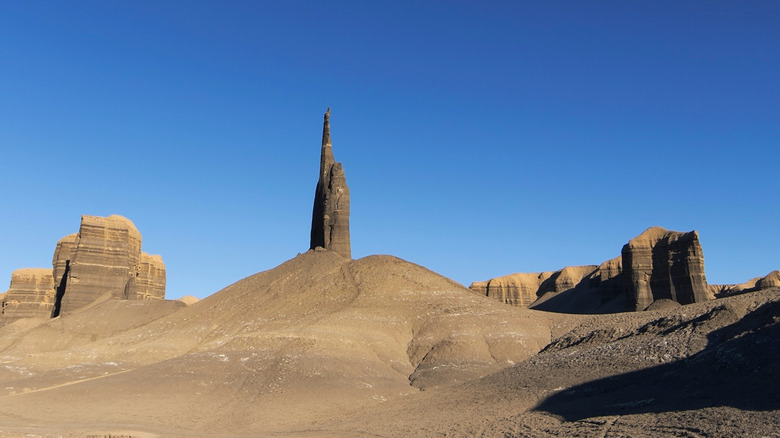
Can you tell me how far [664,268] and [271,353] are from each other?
6433 cm

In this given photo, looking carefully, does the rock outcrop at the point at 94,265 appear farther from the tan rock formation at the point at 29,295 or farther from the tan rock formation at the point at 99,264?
the tan rock formation at the point at 29,295

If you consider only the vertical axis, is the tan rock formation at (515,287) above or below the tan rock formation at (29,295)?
above

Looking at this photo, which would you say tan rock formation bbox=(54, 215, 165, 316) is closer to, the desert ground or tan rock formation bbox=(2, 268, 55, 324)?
the desert ground

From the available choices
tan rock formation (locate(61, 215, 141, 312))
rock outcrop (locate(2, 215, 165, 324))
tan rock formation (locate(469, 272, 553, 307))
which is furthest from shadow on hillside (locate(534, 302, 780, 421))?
tan rock formation (locate(469, 272, 553, 307))

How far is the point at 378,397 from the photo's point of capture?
4394cm

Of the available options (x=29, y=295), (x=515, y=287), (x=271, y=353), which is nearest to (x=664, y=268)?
(x=271, y=353)

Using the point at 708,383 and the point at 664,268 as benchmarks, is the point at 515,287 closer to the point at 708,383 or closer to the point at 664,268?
the point at 664,268

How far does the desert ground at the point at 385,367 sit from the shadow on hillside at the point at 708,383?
97 mm

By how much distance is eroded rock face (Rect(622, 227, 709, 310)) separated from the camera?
290 feet

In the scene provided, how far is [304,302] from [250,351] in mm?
14691

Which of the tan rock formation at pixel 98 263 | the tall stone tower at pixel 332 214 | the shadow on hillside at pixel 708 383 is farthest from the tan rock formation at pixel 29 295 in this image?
the shadow on hillside at pixel 708 383

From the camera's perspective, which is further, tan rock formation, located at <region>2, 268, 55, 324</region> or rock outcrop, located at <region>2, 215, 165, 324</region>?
tan rock formation, located at <region>2, 268, 55, 324</region>

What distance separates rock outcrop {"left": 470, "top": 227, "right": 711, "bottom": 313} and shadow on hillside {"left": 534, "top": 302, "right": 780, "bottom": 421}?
197 ft

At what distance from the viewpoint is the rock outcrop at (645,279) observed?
88.8 metres
